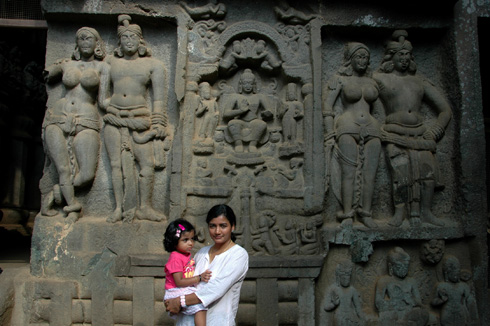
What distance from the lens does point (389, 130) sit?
5254 millimetres

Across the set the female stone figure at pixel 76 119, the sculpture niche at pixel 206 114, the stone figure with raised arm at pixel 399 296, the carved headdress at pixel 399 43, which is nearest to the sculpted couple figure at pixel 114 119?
the female stone figure at pixel 76 119

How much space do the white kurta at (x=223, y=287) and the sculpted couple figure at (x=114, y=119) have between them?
2330mm

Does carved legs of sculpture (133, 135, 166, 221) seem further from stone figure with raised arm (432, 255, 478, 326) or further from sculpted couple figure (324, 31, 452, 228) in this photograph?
stone figure with raised arm (432, 255, 478, 326)

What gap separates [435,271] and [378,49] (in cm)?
293

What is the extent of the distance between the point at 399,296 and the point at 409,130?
1997mm

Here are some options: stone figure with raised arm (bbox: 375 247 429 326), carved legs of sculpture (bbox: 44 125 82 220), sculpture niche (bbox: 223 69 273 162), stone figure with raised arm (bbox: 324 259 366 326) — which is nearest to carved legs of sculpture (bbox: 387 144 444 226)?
stone figure with raised arm (bbox: 375 247 429 326)

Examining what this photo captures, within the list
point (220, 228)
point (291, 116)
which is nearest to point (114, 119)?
point (291, 116)

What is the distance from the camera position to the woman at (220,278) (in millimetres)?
2721

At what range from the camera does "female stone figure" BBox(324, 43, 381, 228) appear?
506 centimetres

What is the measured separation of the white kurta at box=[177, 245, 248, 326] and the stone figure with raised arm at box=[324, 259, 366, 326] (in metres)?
2.23

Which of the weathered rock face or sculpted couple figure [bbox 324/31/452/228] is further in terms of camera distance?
sculpted couple figure [bbox 324/31/452/228]

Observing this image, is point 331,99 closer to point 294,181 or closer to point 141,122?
point 294,181

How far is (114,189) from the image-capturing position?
5074mm

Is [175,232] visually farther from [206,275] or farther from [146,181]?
[146,181]
